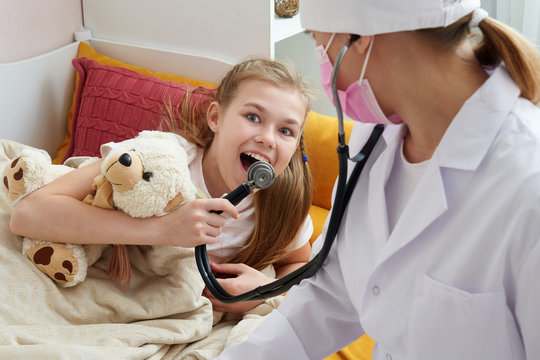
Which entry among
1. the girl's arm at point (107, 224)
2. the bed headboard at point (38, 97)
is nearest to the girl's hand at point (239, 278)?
the girl's arm at point (107, 224)

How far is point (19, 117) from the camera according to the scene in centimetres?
214

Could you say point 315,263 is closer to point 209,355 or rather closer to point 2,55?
point 209,355

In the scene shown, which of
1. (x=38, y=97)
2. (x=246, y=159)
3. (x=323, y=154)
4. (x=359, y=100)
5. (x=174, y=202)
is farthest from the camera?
(x=38, y=97)

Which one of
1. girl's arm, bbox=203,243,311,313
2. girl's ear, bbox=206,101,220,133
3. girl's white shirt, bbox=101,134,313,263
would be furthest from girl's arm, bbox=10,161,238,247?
girl's ear, bbox=206,101,220,133

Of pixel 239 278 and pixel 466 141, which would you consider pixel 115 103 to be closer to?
pixel 239 278

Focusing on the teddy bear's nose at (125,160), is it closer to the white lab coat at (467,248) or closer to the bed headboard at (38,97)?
the white lab coat at (467,248)

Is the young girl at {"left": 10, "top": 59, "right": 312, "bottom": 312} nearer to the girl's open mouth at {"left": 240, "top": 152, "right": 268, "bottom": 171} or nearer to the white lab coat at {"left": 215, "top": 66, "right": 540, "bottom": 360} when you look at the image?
the girl's open mouth at {"left": 240, "top": 152, "right": 268, "bottom": 171}

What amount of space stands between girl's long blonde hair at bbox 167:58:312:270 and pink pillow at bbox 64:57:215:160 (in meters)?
0.23

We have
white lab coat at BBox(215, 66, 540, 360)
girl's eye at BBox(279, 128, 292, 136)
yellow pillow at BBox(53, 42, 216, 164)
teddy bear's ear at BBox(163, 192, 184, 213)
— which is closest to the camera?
white lab coat at BBox(215, 66, 540, 360)

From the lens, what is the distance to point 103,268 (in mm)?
1366

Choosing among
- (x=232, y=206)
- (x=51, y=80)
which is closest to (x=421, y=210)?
(x=232, y=206)

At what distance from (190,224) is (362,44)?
1.99ft

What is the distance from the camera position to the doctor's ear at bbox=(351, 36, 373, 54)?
0.82 m

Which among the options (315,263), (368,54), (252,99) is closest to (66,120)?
(252,99)
